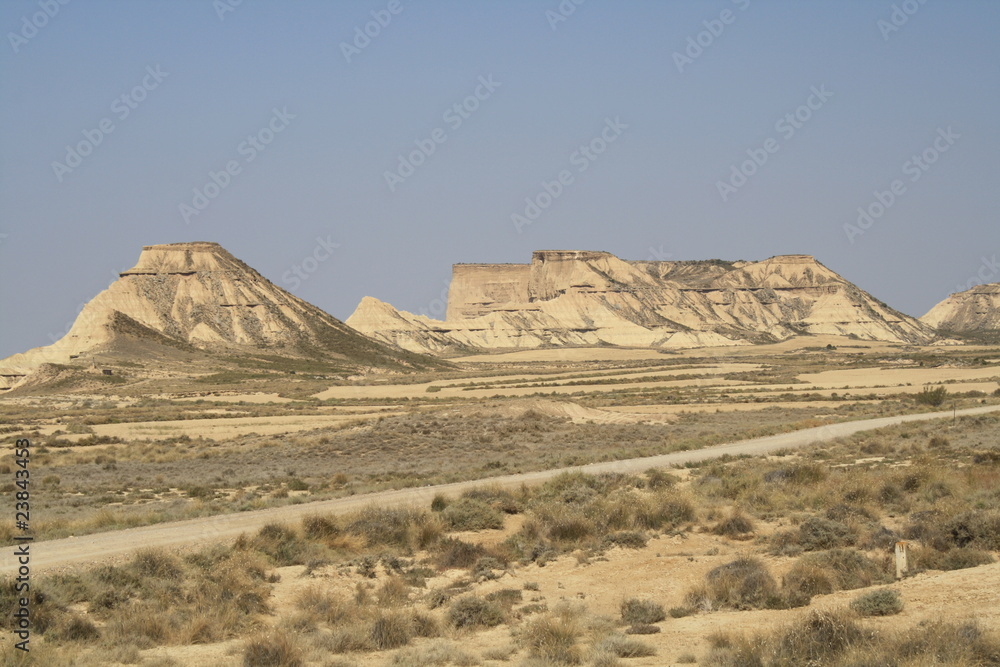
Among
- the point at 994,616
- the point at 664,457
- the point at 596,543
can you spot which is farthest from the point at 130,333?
the point at 994,616

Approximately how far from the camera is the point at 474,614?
12.2 metres

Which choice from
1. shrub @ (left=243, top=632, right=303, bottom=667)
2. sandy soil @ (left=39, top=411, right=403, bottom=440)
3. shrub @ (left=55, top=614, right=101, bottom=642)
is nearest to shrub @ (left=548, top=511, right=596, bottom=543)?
shrub @ (left=243, top=632, right=303, bottom=667)

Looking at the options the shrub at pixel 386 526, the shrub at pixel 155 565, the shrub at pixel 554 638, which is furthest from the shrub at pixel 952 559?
the shrub at pixel 155 565

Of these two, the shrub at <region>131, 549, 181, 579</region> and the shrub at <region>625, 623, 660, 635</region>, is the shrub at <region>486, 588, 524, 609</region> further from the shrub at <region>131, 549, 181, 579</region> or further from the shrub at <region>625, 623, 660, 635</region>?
the shrub at <region>131, 549, 181, 579</region>

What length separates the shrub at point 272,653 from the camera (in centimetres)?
1015

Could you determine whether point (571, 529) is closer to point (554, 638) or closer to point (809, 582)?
point (809, 582)

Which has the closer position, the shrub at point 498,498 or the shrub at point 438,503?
the shrub at point 438,503

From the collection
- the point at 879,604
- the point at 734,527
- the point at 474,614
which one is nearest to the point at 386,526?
the point at 474,614

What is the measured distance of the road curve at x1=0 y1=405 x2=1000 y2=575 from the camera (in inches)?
595

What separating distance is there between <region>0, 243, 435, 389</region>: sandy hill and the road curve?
74659mm

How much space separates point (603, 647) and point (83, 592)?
6566mm

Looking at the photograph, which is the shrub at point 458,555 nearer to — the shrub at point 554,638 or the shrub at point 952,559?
the shrub at point 554,638

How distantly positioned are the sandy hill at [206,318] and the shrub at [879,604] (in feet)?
296

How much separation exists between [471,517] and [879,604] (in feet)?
29.3
